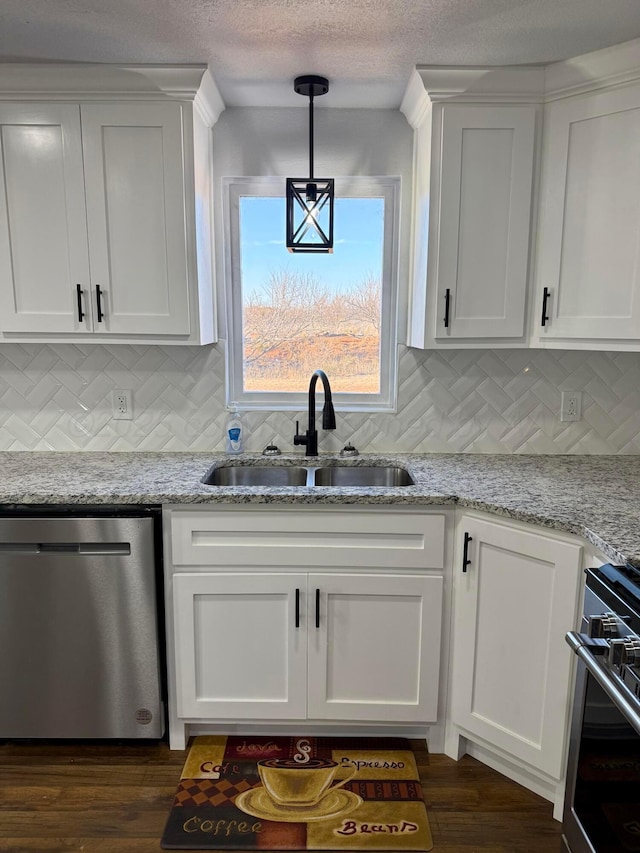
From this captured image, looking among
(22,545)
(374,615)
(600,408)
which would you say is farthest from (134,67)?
(600,408)

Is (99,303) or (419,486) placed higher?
(99,303)

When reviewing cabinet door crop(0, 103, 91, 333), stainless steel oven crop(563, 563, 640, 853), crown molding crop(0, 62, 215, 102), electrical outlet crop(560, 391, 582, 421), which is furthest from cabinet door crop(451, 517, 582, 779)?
crown molding crop(0, 62, 215, 102)

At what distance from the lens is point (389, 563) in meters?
1.98

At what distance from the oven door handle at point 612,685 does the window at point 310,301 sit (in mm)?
1427

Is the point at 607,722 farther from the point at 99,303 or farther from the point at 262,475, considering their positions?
the point at 99,303

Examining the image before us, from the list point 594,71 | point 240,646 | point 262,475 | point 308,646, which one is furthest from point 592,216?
point 240,646

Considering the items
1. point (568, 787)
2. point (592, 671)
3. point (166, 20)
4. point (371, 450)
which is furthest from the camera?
point (371, 450)

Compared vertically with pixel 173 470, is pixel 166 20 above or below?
above

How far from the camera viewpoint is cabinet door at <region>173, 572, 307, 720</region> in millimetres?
1994

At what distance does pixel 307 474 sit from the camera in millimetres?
2416

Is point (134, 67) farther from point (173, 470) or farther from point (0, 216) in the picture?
point (173, 470)

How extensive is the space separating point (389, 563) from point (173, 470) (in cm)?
87

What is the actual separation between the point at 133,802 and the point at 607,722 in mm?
1431

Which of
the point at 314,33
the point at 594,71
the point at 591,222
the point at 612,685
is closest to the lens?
the point at 612,685
